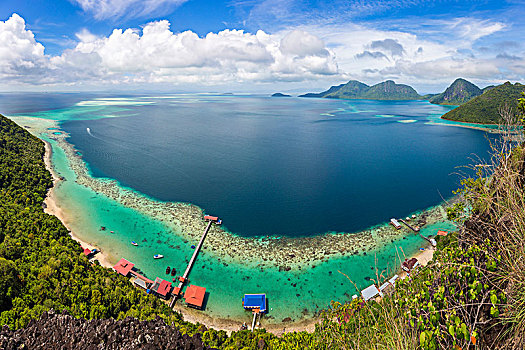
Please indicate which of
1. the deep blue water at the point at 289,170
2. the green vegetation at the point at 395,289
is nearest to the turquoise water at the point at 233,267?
the green vegetation at the point at 395,289

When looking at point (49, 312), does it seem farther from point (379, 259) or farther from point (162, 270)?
point (379, 259)

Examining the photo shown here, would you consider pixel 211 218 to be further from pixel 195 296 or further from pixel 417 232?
pixel 417 232

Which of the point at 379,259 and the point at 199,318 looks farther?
the point at 379,259

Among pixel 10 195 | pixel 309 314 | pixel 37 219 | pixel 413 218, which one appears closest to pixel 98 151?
pixel 10 195

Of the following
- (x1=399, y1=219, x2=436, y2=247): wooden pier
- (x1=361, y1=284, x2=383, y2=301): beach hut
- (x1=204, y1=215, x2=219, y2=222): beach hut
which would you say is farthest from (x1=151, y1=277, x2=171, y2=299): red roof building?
(x1=399, y1=219, x2=436, y2=247): wooden pier

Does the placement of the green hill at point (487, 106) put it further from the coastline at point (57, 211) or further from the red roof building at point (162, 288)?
the coastline at point (57, 211)

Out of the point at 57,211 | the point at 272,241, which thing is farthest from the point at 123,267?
the point at 57,211
